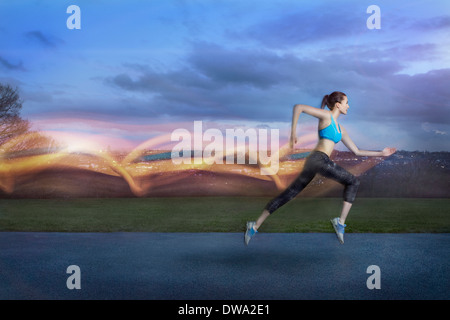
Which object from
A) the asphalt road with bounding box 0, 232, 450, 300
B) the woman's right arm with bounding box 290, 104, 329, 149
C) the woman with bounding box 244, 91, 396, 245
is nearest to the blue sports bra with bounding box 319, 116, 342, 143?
the woman with bounding box 244, 91, 396, 245

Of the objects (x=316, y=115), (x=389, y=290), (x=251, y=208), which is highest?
(x=316, y=115)

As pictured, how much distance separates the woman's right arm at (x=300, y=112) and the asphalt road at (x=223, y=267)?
1714mm

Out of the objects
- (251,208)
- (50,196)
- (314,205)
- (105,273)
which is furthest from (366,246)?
(50,196)

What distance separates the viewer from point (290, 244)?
27.0 ft

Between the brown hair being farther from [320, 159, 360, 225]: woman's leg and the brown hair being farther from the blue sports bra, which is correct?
[320, 159, 360, 225]: woman's leg

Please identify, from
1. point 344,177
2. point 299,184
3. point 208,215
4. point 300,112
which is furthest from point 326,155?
point 208,215

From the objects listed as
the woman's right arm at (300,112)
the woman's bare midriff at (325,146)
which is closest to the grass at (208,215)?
the woman's bare midriff at (325,146)

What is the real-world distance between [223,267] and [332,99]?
9.14ft

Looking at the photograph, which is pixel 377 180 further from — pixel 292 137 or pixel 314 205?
pixel 292 137

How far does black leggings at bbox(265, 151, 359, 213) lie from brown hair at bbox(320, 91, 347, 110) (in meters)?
0.73

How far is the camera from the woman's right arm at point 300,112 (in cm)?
592

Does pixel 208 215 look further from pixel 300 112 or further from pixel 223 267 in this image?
pixel 300 112

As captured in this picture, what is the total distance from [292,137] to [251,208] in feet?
33.0

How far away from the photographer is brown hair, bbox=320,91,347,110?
259 inches
